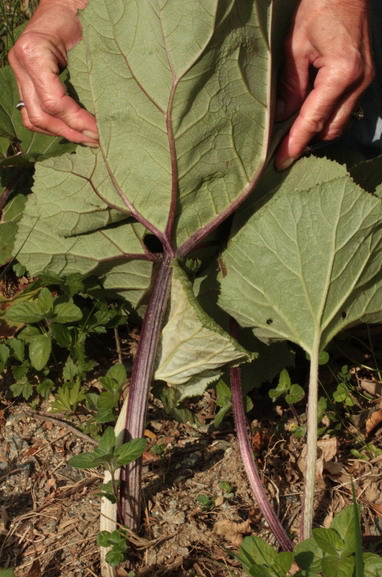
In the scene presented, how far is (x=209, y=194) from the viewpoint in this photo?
241 centimetres

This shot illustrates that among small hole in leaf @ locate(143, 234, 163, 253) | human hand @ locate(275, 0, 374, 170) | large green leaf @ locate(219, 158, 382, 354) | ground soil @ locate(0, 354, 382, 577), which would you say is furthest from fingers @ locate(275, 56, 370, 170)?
ground soil @ locate(0, 354, 382, 577)

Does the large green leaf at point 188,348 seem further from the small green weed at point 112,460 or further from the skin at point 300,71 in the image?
the skin at point 300,71

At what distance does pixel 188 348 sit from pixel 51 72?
3.48 ft

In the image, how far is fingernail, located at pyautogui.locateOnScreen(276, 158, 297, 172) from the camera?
2.51 metres

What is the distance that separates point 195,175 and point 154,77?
0.34 meters

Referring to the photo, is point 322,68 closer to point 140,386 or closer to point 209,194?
point 209,194

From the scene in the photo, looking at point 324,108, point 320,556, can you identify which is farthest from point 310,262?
point 320,556

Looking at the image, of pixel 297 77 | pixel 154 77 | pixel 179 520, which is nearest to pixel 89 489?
pixel 179 520

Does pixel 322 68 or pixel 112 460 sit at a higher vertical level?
pixel 322 68

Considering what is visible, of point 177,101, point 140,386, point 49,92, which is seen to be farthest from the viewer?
point 49,92

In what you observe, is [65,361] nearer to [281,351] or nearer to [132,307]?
[132,307]

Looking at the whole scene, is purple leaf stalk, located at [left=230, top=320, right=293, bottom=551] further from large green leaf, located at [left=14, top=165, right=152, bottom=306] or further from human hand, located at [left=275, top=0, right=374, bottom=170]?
human hand, located at [left=275, top=0, right=374, bottom=170]

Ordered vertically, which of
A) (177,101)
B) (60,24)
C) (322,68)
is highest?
(60,24)

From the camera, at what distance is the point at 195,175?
2361 millimetres
